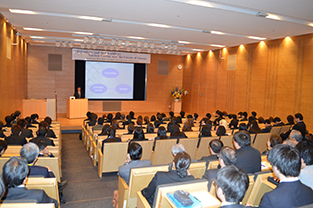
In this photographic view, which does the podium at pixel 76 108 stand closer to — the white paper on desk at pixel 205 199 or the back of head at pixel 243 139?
the back of head at pixel 243 139

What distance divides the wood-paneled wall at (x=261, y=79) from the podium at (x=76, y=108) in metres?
6.73

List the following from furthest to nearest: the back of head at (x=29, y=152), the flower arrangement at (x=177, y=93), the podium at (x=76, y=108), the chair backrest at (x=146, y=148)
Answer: the flower arrangement at (x=177, y=93)
the podium at (x=76, y=108)
the chair backrest at (x=146, y=148)
the back of head at (x=29, y=152)

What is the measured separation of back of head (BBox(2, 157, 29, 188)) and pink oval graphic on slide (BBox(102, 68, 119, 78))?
12.2 metres

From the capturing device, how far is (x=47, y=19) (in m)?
7.09

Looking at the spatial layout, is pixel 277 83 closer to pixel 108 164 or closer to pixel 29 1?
pixel 108 164

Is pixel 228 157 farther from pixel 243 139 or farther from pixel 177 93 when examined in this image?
pixel 177 93

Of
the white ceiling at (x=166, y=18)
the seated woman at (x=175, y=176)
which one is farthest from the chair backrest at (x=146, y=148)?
the white ceiling at (x=166, y=18)

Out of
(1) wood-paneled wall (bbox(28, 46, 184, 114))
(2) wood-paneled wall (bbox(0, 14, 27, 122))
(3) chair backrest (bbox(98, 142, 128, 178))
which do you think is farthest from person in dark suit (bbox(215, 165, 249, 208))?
(1) wood-paneled wall (bbox(28, 46, 184, 114))

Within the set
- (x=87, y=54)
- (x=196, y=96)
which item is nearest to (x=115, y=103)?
(x=87, y=54)

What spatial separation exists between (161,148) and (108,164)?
1118 mm

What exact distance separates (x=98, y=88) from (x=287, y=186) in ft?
42.4

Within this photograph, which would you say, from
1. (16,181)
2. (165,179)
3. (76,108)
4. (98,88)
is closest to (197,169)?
(165,179)

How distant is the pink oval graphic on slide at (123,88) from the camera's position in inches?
565

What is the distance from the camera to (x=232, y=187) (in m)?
1.65
